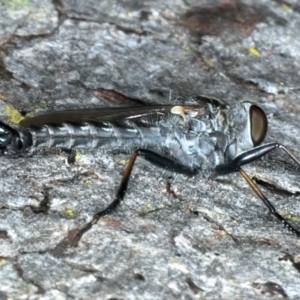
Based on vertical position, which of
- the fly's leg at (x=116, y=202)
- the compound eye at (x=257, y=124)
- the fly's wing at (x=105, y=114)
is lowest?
the fly's leg at (x=116, y=202)

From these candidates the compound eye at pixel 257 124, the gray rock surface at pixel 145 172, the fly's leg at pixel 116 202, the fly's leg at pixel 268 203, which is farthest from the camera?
the compound eye at pixel 257 124

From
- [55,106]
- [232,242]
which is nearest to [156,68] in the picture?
[55,106]

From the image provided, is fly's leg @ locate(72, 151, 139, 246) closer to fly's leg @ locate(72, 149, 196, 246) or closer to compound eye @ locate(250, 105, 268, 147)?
fly's leg @ locate(72, 149, 196, 246)

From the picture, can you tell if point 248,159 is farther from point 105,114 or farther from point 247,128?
point 105,114

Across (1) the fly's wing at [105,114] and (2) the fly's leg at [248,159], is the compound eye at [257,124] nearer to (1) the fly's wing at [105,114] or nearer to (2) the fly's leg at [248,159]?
→ (2) the fly's leg at [248,159]

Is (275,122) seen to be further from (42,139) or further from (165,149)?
(42,139)

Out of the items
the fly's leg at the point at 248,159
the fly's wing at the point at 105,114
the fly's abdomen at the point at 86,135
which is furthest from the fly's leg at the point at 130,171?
the fly's wing at the point at 105,114
